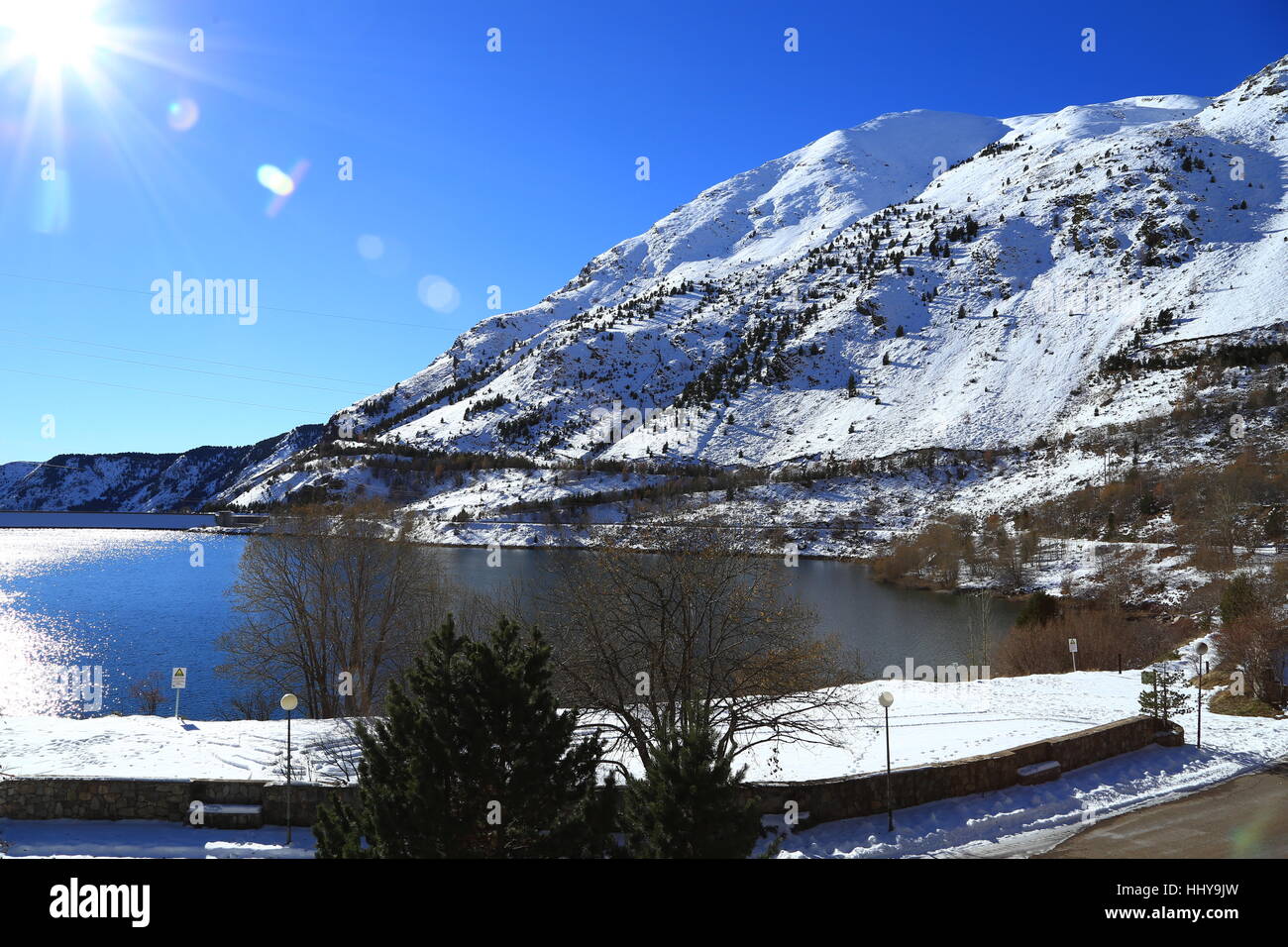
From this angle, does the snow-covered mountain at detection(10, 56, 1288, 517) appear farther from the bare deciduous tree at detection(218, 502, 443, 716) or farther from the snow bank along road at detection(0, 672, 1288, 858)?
the bare deciduous tree at detection(218, 502, 443, 716)

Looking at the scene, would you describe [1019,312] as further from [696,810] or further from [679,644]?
[696,810]

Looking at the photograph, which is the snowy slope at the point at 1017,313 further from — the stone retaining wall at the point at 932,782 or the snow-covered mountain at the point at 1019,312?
the stone retaining wall at the point at 932,782

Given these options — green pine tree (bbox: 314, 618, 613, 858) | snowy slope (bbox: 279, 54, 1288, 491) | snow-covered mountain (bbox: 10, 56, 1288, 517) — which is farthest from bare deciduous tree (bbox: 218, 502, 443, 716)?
snowy slope (bbox: 279, 54, 1288, 491)

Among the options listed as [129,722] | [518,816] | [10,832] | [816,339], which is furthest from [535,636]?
[816,339]

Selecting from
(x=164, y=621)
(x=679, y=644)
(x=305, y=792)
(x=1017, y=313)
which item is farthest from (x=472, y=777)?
(x=1017, y=313)

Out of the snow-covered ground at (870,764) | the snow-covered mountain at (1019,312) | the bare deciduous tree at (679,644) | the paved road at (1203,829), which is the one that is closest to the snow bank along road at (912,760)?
the snow-covered ground at (870,764)
